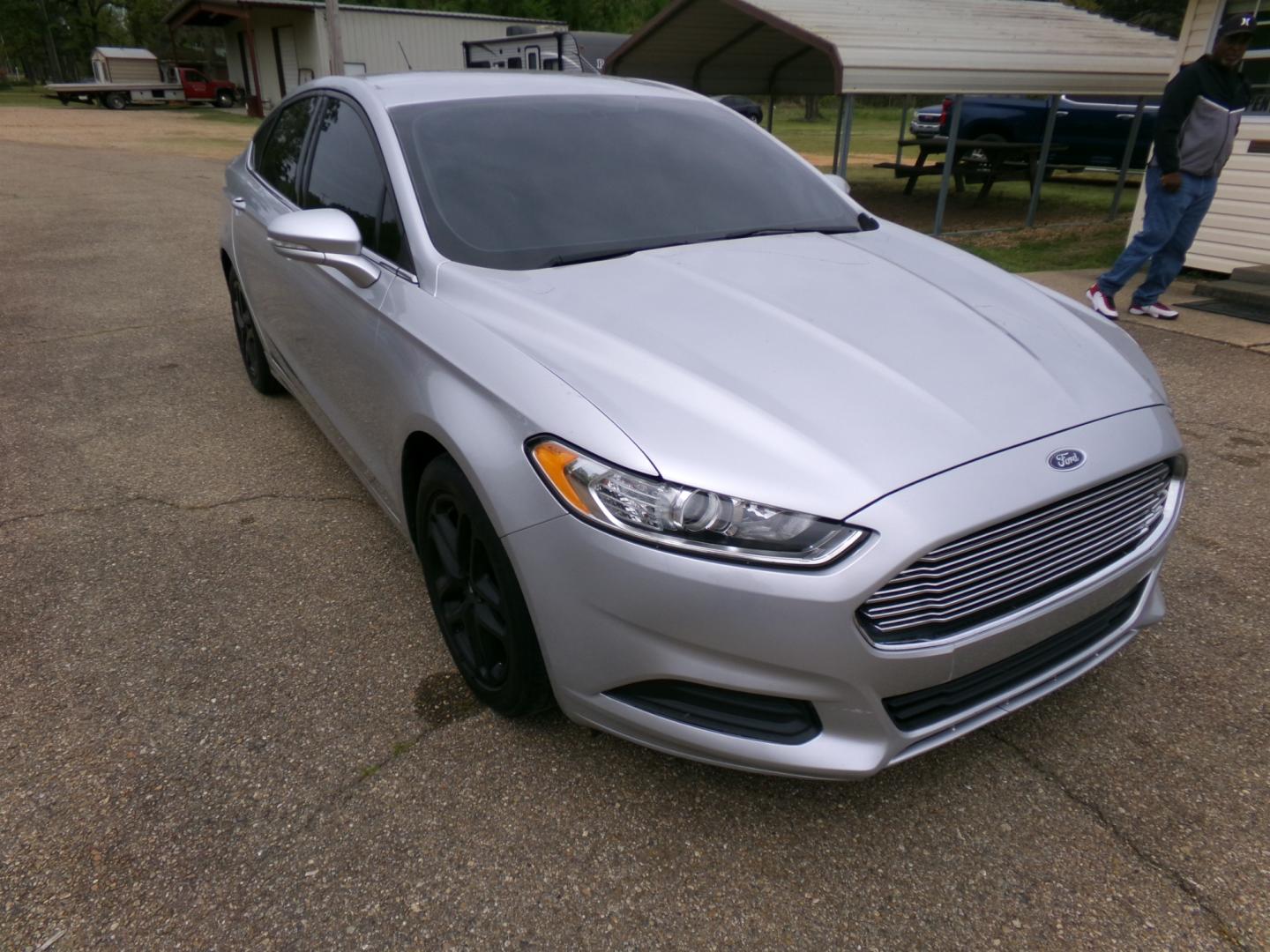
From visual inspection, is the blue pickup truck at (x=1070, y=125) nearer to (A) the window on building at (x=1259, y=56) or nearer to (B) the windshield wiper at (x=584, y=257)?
(A) the window on building at (x=1259, y=56)

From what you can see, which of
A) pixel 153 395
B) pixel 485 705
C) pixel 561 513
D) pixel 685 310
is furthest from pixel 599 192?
pixel 153 395

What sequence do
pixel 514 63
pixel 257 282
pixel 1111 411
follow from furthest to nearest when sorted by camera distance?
pixel 514 63, pixel 257 282, pixel 1111 411

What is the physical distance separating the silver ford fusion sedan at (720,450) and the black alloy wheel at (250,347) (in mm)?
1847

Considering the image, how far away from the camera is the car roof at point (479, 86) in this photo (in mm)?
3135

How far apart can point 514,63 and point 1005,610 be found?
71.7 ft

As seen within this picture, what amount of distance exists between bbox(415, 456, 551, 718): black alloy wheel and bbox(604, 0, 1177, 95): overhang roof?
7831mm

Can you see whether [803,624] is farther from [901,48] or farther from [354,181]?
[901,48]

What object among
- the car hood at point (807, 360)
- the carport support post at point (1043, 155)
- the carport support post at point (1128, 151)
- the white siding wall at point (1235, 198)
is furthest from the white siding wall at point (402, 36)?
the car hood at point (807, 360)

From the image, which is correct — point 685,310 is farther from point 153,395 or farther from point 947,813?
point 153,395

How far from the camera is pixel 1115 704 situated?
2.47 m

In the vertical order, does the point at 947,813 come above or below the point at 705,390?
below

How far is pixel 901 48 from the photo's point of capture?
9.38 metres

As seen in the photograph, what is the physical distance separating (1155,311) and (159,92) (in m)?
40.9

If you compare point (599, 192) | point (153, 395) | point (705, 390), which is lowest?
point (153, 395)
